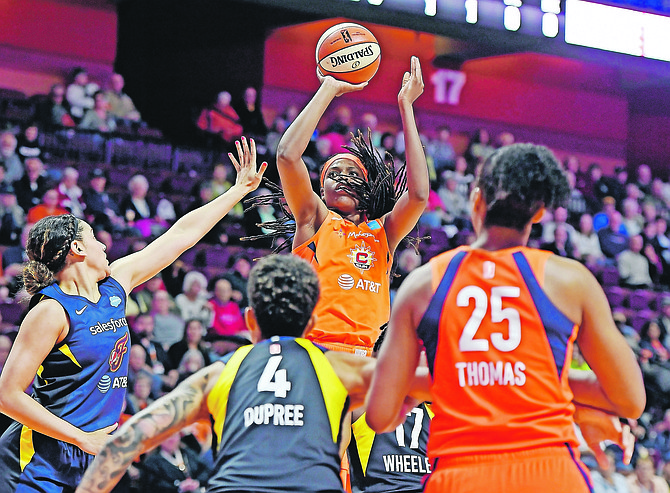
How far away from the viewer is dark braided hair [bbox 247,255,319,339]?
110 inches

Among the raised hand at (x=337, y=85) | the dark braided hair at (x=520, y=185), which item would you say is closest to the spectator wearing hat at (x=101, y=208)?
the raised hand at (x=337, y=85)

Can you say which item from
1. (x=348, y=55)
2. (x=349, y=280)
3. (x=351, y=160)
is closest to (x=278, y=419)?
(x=349, y=280)

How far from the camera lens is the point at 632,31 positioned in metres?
10.7

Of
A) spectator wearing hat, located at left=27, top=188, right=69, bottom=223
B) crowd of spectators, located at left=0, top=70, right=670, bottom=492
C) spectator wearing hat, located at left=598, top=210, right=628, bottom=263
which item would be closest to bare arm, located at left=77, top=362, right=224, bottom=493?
crowd of spectators, located at left=0, top=70, right=670, bottom=492

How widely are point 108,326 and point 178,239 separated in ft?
2.25

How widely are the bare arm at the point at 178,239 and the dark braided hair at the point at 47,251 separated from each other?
1.14ft

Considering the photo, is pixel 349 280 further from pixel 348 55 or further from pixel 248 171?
pixel 348 55

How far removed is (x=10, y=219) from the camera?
944 cm

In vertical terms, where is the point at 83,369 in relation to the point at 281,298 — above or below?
below

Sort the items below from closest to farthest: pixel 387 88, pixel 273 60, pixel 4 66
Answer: pixel 4 66
pixel 273 60
pixel 387 88

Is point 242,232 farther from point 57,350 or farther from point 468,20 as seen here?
point 57,350

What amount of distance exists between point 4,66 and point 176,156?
12.6 feet

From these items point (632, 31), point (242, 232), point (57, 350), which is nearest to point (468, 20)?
point (632, 31)

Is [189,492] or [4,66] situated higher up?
[4,66]
